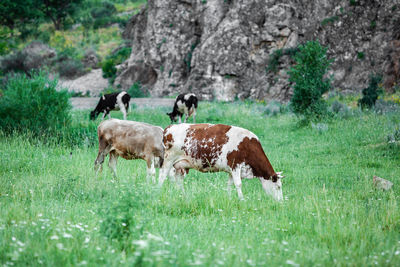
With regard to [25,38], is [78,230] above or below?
below

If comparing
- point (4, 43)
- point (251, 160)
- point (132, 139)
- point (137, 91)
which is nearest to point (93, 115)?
point (4, 43)

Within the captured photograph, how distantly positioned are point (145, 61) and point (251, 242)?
36903 mm

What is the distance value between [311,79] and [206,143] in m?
11.7

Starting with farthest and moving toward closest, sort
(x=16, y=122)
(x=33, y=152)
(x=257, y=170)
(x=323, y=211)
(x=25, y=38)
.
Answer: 1. (x=25, y=38)
2. (x=16, y=122)
3. (x=33, y=152)
4. (x=257, y=170)
5. (x=323, y=211)

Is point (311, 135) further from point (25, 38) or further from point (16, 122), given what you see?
point (25, 38)

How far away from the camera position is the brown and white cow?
7.47 m

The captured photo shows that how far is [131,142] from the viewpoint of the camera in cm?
842

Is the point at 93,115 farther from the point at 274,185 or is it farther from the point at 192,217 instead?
the point at 192,217

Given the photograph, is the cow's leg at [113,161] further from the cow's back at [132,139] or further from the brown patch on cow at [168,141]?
the brown patch on cow at [168,141]

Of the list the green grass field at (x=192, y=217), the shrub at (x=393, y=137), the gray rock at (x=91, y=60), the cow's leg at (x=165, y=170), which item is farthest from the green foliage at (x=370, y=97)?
the gray rock at (x=91, y=60)

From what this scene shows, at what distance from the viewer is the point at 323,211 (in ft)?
19.7

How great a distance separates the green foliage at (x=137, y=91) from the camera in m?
36.4

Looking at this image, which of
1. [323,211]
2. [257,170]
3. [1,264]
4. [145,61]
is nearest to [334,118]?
[257,170]

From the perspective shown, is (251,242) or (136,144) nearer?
(251,242)
